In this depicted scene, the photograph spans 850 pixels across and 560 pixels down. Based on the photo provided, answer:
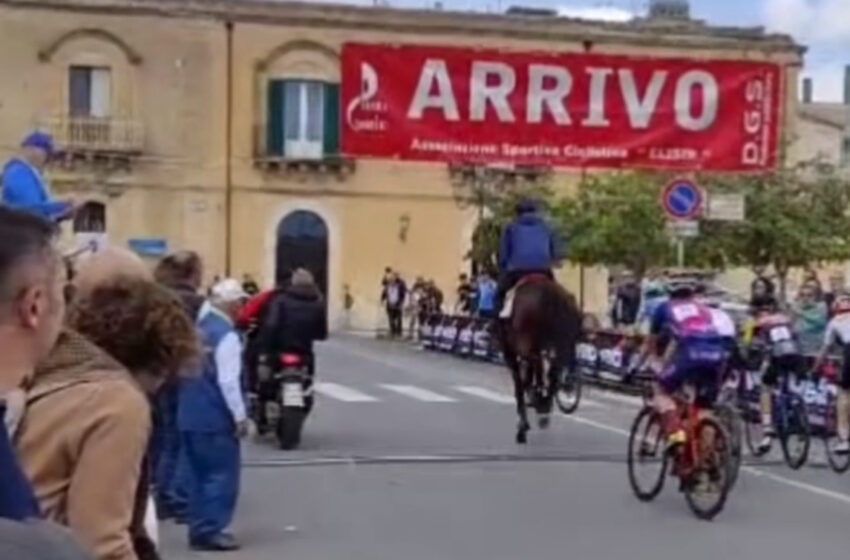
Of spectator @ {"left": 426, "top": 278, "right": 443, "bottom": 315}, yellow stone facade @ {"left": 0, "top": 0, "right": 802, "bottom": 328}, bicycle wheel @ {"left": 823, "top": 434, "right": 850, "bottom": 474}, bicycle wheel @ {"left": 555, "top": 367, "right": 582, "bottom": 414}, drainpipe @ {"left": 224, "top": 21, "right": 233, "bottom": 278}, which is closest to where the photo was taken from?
bicycle wheel @ {"left": 823, "top": 434, "right": 850, "bottom": 474}

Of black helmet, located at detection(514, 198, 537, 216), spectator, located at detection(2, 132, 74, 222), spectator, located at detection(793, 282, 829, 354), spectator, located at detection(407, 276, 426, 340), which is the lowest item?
spectator, located at detection(407, 276, 426, 340)

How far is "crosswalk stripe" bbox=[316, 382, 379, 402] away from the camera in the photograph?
2806cm

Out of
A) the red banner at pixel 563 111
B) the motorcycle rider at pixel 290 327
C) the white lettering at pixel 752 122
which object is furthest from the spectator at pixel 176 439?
the white lettering at pixel 752 122

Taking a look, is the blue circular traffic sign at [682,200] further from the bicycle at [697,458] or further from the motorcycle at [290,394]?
the bicycle at [697,458]

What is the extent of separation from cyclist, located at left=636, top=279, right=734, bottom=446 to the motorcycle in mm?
4189

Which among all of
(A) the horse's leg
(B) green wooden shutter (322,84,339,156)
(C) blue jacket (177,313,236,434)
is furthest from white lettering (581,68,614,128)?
(B) green wooden shutter (322,84,339,156)

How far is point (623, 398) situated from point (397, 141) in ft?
16.5

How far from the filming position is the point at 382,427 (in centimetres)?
2292

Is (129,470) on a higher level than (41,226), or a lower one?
lower

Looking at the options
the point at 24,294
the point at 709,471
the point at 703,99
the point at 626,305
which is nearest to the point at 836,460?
the point at 709,471

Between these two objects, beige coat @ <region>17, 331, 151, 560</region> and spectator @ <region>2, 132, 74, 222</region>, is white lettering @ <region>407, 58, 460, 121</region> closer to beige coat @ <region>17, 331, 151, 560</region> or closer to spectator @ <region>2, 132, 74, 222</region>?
spectator @ <region>2, 132, 74, 222</region>

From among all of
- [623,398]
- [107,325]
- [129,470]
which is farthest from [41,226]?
[623,398]

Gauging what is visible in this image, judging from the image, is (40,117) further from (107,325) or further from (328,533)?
(107,325)

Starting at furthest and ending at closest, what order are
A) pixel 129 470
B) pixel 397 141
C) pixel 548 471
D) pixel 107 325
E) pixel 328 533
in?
pixel 397 141 < pixel 548 471 < pixel 328 533 < pixel 107 325 < pixel 129 470
